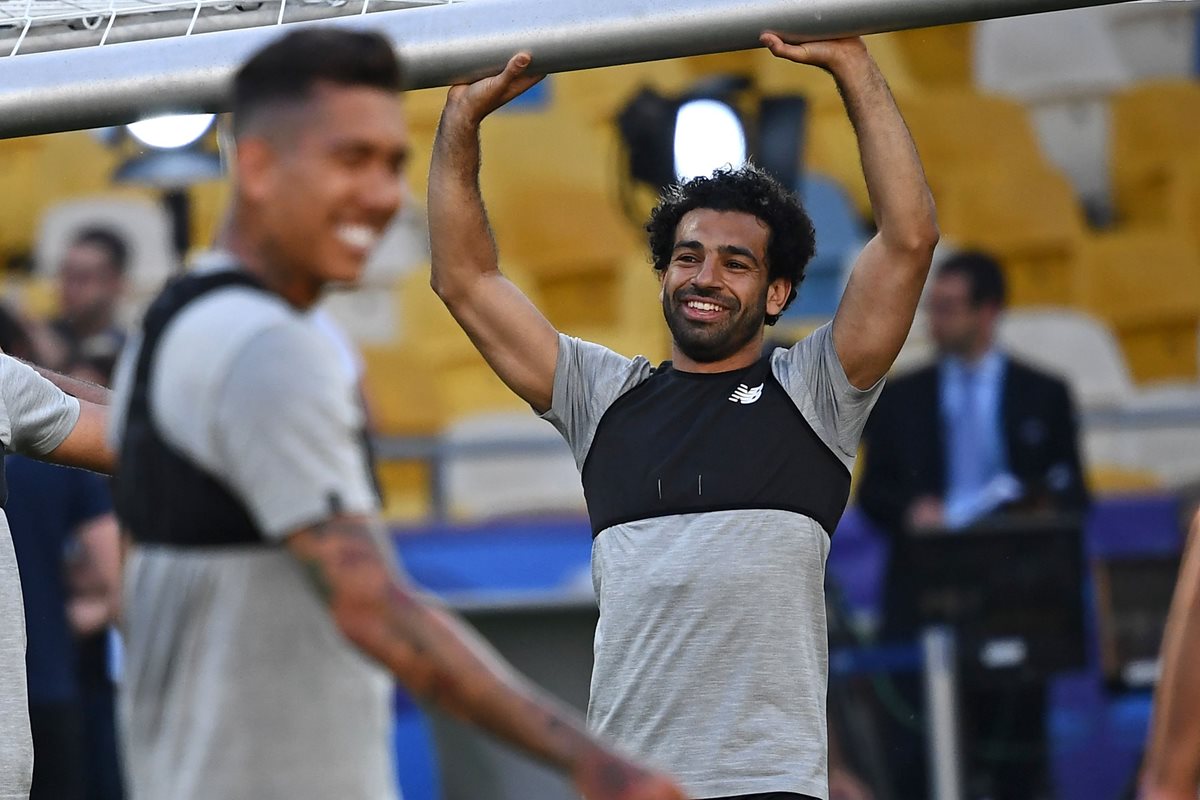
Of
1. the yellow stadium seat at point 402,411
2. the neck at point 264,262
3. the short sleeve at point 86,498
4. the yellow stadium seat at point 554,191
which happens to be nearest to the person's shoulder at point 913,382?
the yellow stadium seat at point 554,191

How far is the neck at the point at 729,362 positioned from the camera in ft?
11.5

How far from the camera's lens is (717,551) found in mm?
3260

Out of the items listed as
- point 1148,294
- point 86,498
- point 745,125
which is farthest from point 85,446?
point 1148,294

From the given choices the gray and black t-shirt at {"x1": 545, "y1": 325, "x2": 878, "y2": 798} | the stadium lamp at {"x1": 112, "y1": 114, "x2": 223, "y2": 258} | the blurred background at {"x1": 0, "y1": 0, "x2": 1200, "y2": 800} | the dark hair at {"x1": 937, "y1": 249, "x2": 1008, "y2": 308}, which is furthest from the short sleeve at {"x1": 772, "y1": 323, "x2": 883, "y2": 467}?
the stadium lamp at {"x1": 112, "y1": 114, "x2": 223, "y2": 258}

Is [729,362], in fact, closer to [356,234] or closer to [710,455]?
[710,455]

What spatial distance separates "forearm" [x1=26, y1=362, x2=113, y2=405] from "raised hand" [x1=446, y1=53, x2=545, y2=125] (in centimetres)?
86

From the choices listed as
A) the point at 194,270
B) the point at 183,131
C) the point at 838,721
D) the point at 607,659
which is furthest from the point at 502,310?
the point at 838,721

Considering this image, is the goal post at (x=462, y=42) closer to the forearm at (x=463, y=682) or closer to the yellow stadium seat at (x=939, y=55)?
the forearm at (x=463, y=682)

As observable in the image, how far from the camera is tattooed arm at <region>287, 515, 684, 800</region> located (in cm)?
197

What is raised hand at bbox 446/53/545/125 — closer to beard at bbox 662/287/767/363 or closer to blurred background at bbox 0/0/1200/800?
beard at bbox 662/287/767/363

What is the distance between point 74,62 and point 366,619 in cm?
202

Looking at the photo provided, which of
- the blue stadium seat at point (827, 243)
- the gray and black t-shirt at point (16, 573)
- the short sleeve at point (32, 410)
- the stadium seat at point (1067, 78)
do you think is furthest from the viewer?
the stadium seat at point (1067, 78)

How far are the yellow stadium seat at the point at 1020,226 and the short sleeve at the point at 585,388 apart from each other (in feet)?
16.7

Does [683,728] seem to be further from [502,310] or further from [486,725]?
[486,725]
